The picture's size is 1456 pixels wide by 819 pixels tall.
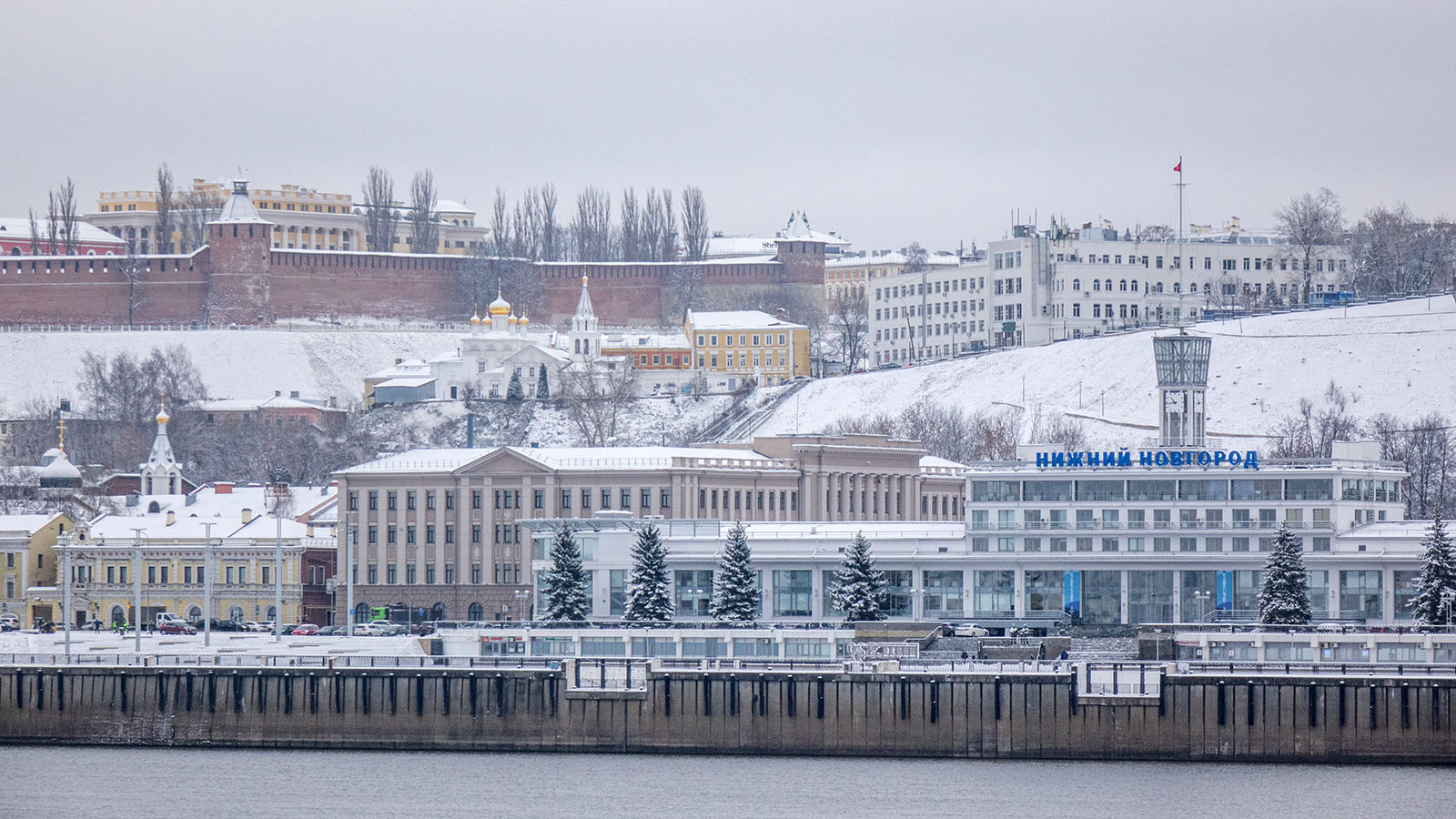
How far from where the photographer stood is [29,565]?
4862 inches

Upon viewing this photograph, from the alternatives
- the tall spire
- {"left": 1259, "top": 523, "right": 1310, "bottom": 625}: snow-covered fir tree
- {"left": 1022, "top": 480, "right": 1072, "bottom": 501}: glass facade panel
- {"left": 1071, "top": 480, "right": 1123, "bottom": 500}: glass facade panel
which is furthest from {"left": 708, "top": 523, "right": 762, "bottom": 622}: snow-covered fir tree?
the tall spire

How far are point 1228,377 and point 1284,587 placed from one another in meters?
63.7

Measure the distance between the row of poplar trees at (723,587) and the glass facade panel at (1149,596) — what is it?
819 centimetres

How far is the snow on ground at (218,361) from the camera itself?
7515 inches

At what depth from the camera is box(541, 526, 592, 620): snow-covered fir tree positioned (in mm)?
96188

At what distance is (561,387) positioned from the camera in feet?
596

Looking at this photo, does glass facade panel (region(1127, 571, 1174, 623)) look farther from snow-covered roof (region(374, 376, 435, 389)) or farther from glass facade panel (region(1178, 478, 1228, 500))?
snow-covered roof (region(374, 376, 435, 389))

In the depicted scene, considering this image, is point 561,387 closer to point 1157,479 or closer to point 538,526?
point 538,526

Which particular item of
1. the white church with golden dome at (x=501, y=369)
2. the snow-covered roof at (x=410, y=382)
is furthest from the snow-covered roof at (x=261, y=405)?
the white church with golden dome at (x=501, y=369)

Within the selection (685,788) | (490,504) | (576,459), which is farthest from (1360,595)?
(490,504)

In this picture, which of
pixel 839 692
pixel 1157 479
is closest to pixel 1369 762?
pixel 839 692

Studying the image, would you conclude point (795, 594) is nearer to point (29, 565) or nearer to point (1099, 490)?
point (1099, 490)

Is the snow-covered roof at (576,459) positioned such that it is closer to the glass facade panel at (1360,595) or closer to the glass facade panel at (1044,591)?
the glass facade panel at (1044,591)

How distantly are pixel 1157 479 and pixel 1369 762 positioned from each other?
A: 2586 cm
